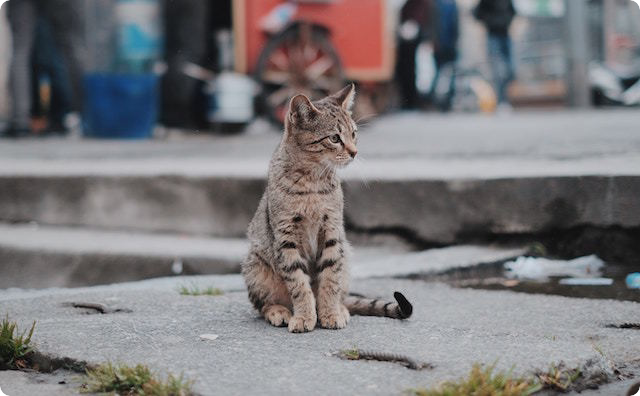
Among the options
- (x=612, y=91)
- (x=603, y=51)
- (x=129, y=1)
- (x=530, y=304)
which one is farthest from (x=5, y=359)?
(x=603, y=51)

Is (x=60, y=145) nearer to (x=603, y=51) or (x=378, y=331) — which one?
(x=378, y=331)

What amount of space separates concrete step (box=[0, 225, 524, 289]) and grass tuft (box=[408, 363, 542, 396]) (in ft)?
7.60

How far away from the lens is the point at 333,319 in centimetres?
346

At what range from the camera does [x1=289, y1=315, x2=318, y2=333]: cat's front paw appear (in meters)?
3.40

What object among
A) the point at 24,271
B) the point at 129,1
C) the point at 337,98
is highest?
the point at 129,1

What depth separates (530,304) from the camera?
3875 mm

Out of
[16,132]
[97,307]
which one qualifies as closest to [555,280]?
[97,307]

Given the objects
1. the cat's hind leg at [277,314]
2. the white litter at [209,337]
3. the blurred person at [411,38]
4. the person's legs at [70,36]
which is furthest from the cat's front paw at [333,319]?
the blurred person at [411,38]

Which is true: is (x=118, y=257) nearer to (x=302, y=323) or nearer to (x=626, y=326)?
(x=302, y=323)

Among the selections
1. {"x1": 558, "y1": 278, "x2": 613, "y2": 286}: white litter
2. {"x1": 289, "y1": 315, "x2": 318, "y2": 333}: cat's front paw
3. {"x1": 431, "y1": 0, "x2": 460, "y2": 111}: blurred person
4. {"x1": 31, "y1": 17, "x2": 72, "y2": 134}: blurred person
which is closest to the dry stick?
{"x1": 289, "y1": 315, "x2": 318, "y2": 333}: cat's front paw

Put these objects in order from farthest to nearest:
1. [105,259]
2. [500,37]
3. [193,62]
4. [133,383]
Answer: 1. [500,37]
2. [193,62]
3. [105,259]
4. [133,383]

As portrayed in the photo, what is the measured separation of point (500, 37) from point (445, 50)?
2.63 metres

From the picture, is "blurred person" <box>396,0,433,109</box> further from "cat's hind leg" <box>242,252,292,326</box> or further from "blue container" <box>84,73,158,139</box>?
"cat's hind leg" <box>242,252,292,326</box>

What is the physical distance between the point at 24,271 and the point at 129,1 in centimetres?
576
